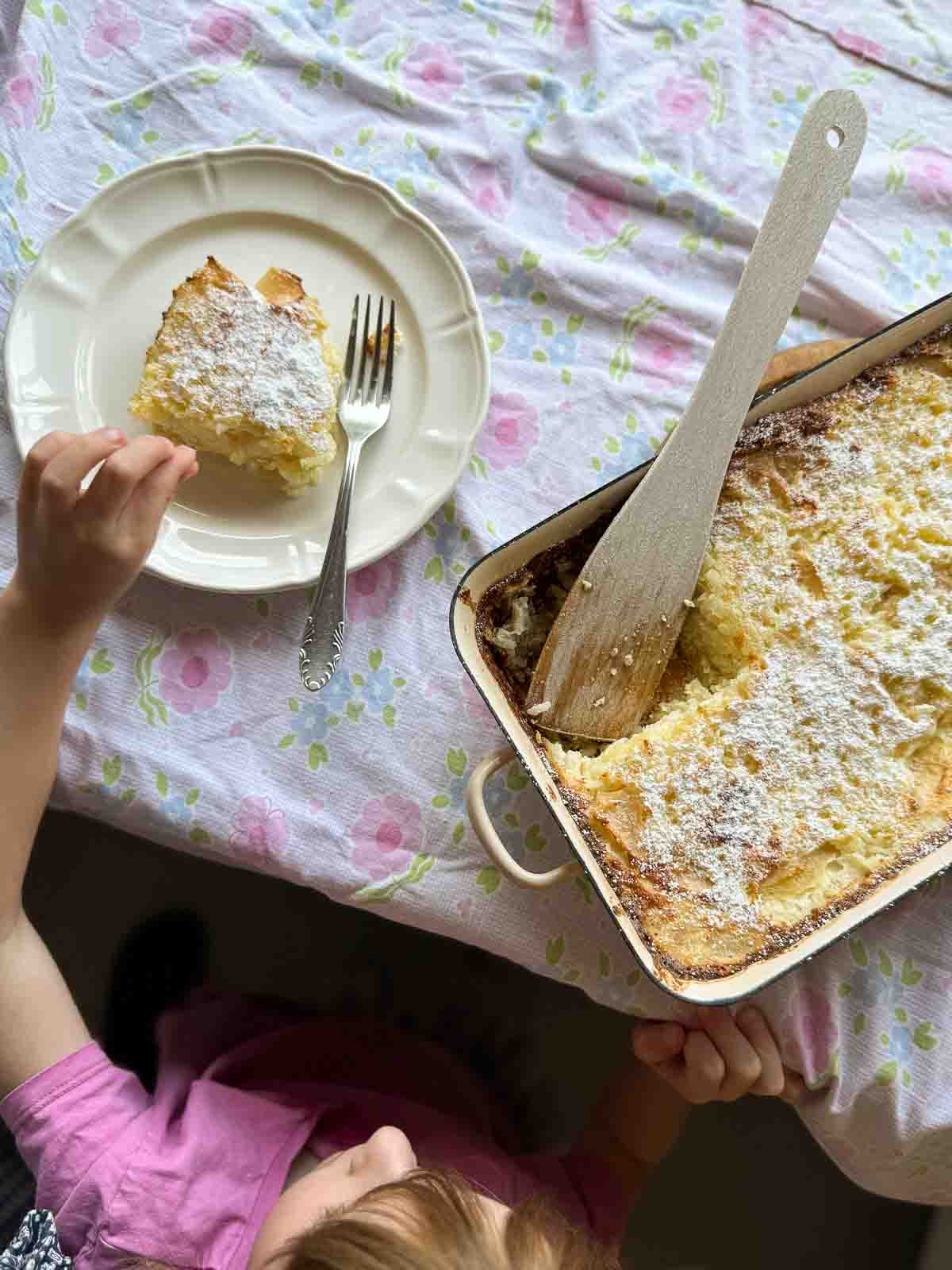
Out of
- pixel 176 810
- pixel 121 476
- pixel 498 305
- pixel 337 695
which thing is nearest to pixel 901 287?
pixel 498 305

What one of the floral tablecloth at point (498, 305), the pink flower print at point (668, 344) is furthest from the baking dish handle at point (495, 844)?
the pink flower print at point (668, 344)

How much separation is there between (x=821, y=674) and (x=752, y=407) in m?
0.29

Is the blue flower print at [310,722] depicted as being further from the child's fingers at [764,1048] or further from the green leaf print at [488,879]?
the child's fingers at [764,1048]

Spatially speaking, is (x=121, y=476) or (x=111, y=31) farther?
(x=111, y=31)

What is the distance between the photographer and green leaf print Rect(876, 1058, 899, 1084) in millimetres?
1100

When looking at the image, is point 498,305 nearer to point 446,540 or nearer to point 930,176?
point 446,540

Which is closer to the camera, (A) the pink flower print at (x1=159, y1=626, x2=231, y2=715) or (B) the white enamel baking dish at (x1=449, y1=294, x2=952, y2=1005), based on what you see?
(B) the white enamel baking dish at (x1=449, y1=294, x2=952, y2=1005)

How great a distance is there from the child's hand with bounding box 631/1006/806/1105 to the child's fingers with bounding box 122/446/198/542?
0.76 metres

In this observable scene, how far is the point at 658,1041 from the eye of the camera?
3.78 feet

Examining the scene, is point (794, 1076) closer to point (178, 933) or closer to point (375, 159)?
point (178, 933)

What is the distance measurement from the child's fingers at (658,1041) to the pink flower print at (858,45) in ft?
4.03

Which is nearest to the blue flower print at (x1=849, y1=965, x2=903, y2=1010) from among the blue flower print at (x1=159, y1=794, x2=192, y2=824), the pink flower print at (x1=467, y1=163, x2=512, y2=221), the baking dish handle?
the baking dish handle

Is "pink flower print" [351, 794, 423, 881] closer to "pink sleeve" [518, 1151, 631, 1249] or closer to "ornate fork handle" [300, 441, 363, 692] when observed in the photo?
"ornate fork handle" [300, 441, 363, 692]

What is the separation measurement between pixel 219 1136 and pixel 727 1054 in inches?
23.3
